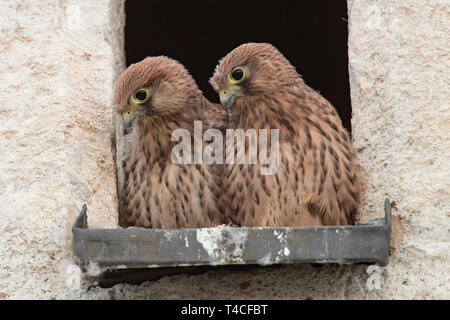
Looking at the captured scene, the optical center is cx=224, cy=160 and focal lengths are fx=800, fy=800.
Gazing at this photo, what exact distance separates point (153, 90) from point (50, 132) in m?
0.49

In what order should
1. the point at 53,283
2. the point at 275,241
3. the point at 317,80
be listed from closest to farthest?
the point at 275,241 < the point at 53,283 < the point at 317,80

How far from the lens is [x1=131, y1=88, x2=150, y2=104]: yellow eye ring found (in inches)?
120

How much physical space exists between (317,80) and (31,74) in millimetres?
3122

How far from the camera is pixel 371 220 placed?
8.86 ft

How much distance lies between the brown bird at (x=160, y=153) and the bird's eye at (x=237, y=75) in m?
0.22

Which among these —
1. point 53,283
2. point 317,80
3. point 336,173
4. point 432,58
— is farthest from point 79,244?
point 317,80

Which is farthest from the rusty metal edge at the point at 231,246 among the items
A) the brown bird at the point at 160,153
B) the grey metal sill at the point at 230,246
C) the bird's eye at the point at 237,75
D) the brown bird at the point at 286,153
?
the bird's eye at the point at 237,75

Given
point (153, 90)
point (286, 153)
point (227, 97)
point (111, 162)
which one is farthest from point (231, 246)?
point (153, 90)

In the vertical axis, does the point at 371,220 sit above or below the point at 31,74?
below

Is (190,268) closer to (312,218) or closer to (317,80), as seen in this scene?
(312,218)

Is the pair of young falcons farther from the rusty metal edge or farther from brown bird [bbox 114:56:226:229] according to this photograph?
the rusty metal edge

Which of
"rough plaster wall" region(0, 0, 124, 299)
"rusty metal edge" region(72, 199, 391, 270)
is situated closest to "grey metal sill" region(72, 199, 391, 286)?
"rusty metal edge" region(72, 199, 391, 270)

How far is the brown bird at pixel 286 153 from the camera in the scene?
2844 millimetres

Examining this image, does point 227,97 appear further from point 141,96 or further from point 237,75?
point 141,96
